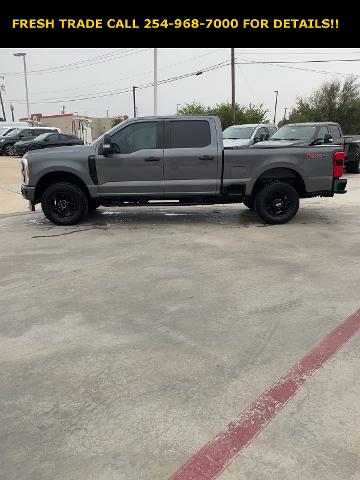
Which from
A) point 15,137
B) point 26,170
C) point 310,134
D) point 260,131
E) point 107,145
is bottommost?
point 26,170

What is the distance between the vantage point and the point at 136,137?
320 inches

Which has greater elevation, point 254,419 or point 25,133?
point 25,133

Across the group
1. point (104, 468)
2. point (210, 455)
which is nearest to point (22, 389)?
point (104, 468)

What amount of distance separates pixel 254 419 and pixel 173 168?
5905mm

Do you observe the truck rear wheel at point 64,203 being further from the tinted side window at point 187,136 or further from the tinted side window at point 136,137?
the tinted side window at point 187,136

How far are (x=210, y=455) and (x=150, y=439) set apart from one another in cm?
37

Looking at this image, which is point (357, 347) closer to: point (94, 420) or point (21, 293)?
point (94, 420)

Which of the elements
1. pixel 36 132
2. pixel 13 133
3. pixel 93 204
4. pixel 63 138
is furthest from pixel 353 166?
pixel 13 133

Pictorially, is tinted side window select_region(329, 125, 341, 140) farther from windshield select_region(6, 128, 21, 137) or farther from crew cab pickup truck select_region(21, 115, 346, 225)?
windshield select_region(6, 128, 21, 137)

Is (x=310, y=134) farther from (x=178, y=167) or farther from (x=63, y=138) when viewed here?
(x=63, y=138)

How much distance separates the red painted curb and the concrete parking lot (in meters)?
0.04

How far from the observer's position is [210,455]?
244 cm

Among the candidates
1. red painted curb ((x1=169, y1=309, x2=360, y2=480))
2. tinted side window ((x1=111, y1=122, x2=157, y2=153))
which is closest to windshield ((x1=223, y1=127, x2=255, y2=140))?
tinted side window ((x1=111, y1=122, x2=157, y2=153))

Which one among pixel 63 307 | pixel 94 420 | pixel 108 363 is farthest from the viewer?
pixel 63 307
